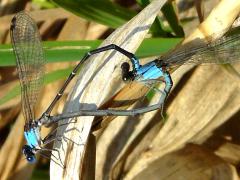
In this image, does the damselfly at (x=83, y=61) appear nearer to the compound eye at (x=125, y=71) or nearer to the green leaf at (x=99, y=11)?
the compound eye at (x=125, y=71)

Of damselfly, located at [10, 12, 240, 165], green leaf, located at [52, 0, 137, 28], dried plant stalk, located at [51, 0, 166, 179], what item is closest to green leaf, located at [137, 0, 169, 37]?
green leaf, located at [52, 0, 137, 28]

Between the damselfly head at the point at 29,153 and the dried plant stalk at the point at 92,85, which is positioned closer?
the dried plant stalk at the point at 92,85

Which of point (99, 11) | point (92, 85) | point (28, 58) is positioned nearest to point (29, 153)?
point (28, 58)

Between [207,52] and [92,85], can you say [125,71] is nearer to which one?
[92,85]

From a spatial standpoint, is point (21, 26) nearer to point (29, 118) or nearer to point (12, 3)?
point (29, 118)

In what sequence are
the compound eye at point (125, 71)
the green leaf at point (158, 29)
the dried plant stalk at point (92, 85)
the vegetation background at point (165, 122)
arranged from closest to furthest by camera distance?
1. the dried plant stalk at point (92, 85)
2. the compound eye at point (125, 71)
3. the vegetation background at point (165, 122)
4. the green leaf at point (158, 29)

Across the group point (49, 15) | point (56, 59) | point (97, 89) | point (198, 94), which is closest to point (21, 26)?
point (56, 59)

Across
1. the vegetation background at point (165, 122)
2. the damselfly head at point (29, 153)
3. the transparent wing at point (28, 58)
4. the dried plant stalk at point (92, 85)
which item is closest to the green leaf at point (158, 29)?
the vegetation background at point (165, 122)
